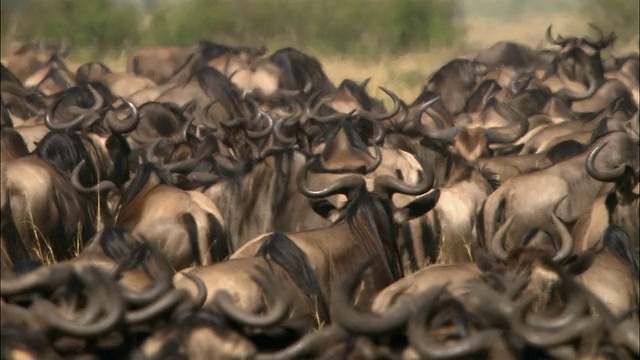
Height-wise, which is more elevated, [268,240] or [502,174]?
[268,240]

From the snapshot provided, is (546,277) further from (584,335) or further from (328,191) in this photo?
(328,191)

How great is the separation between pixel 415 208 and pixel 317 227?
954mm

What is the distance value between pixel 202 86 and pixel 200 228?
7.32 m

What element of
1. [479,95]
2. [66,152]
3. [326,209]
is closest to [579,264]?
[326,209]

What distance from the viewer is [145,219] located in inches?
359

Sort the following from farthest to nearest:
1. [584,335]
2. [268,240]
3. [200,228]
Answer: [200,228], [268,240], [584,335]

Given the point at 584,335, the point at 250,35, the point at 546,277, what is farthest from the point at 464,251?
the point at 250,35

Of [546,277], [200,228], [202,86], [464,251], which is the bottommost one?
[202,86]

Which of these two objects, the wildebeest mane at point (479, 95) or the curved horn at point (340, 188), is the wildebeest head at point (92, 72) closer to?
the wildebeest mane at point (479, 95)

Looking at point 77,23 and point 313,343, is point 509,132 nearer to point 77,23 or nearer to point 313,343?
point 313,343

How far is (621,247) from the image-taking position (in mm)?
7762

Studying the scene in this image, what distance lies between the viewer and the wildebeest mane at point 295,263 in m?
7.57


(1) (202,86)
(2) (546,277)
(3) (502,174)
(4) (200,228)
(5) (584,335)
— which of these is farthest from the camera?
(1) (202,86)

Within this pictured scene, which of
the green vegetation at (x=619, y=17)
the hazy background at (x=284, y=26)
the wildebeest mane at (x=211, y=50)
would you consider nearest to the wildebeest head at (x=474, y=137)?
the wildebeest mane at (x=211, y=50)
